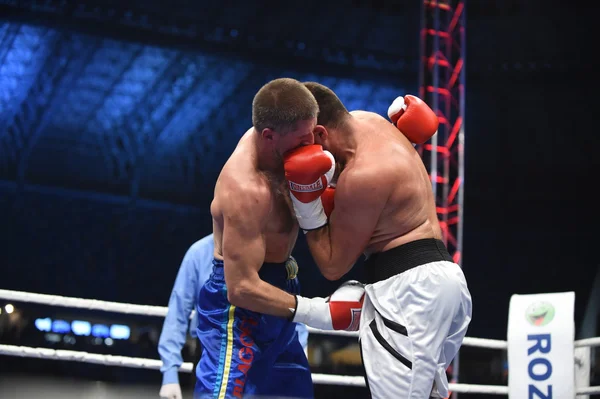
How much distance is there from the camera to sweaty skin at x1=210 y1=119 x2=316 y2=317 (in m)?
2.00

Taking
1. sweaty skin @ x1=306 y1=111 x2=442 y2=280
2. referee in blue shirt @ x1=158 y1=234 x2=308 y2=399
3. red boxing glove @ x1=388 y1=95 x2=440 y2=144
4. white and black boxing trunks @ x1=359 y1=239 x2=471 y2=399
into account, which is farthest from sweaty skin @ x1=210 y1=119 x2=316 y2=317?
referee in blue shirt @ x1=158 y1=234 x2=308 y2=399

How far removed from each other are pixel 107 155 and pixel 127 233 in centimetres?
111

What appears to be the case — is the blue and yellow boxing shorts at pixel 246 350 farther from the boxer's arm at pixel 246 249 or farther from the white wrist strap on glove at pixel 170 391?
the white wrist strap on glove at pixel 170 391

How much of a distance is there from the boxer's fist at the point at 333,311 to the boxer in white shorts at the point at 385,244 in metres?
0.03

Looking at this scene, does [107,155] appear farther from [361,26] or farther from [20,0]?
[361,26]

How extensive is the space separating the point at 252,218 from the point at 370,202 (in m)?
0.34

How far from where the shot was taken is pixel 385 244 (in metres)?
2.11

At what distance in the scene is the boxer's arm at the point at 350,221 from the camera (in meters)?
2.00

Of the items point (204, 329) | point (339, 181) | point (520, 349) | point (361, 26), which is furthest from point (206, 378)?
point (361, 26)

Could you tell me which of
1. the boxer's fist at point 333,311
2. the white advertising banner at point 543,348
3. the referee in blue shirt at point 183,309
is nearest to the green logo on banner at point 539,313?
the white advertising banner at point 543,348

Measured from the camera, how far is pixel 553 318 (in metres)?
2.99

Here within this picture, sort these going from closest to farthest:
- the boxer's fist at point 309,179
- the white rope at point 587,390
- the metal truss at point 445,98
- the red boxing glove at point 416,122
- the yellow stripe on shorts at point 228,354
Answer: the boxer's fist at point 309,179 < the yellow stripe on shorts at point 228,354 < the red boxing glove at point 416,122 < the white rope at point 587,390 < the metal truss at point 445,98

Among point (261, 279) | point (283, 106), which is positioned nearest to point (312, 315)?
point (261, 279)

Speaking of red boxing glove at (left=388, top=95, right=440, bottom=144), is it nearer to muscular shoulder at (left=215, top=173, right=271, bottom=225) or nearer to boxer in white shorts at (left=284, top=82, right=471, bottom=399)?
boxer in white shorts at (left=284, top=82, right=471, bottom=399)
